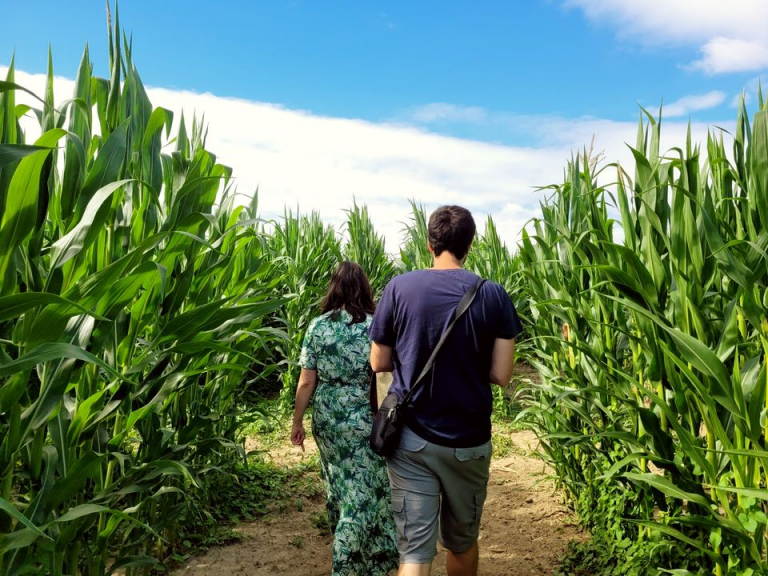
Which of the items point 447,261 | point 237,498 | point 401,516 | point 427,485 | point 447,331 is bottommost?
point 237,498

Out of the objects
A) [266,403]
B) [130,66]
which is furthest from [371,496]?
[266,403]

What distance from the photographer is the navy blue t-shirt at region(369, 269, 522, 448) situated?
251 cm

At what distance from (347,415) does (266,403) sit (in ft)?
15.7

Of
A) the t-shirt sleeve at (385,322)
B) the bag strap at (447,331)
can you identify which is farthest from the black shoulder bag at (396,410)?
the t-shirt sleeve at (385,322)

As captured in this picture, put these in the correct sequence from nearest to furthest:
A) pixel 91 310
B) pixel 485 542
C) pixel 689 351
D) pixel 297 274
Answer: pixel 91 310 → pixel 689 351 → pixel 485 542 → pixel 297 274

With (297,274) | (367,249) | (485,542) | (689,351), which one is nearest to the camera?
(689,351)

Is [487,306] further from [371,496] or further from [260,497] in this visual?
[260,497]

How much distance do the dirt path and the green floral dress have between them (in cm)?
70

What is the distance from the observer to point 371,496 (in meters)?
3.11

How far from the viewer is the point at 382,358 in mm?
2695

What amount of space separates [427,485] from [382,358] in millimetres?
570

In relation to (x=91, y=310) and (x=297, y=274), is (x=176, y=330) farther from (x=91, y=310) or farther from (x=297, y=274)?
(x=297, y=274)

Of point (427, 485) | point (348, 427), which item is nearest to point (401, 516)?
point (427, 485)

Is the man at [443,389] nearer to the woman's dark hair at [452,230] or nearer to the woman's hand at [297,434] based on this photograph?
the woman's dark hair at [452,230]
